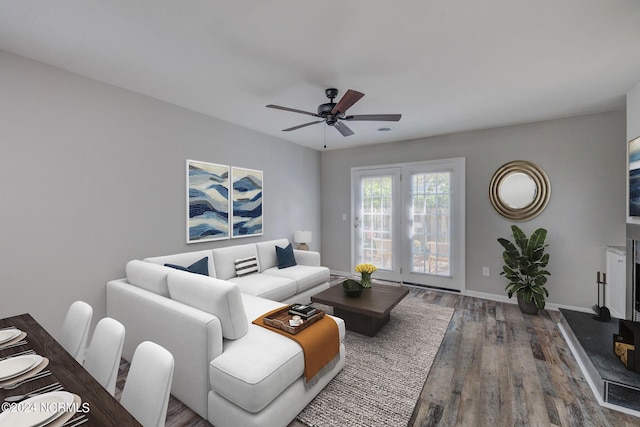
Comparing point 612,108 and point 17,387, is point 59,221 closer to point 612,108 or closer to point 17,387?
point 17,387

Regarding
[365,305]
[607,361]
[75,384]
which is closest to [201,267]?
[365,305]

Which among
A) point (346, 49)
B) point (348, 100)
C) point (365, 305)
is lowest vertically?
point (365, 305)

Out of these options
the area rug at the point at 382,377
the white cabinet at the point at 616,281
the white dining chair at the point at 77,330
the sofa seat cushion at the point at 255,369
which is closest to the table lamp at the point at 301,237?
the area rug at the point at 382,377

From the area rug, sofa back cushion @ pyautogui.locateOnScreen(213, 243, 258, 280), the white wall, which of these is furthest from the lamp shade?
the white wall

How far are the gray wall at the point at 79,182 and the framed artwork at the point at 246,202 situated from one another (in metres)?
0.56

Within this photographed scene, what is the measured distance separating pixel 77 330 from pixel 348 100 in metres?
2.37

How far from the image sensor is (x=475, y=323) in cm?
332

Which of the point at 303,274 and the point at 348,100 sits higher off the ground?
Answer: the point at 348,100

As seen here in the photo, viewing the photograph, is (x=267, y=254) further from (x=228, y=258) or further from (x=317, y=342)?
(x=317, y=342)

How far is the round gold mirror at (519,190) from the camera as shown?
12.5 ft

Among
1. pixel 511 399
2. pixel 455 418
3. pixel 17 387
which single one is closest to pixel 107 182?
pixel 17 387

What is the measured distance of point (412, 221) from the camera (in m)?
4.80

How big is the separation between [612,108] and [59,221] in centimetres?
610

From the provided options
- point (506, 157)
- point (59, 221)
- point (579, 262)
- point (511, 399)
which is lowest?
point (511, 399)
